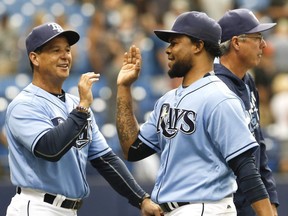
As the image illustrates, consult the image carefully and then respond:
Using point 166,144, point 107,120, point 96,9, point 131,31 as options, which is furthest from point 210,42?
point 96,9

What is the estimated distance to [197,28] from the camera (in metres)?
5.14

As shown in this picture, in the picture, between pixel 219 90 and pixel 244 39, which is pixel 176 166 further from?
pixel 244 39

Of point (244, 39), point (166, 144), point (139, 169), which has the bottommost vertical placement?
point (139, 169)

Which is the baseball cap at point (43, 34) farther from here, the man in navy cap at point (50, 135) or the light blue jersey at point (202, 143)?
the light blue jersey at point (202, 143)

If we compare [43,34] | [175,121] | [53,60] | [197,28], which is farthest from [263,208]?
[43,34]

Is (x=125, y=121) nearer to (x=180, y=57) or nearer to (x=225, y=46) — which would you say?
(x=180, y=57)

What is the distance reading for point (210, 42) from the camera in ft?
16.9

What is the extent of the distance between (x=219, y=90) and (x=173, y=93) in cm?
37

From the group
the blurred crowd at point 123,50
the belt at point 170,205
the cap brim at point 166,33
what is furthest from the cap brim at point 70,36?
the blurred crowd at point 123,50

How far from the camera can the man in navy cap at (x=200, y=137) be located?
4914 millimetres

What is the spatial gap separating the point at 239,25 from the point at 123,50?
5.52 m

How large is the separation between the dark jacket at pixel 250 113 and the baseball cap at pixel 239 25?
0.22 m

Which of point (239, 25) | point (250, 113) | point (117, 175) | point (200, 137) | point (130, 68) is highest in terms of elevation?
point (239, 25)

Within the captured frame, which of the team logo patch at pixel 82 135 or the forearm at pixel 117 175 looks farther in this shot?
the forearm at pixel 117 175
